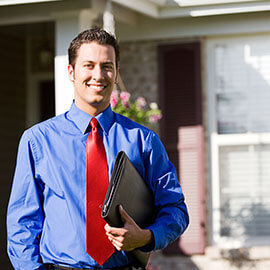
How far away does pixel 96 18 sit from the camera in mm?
5754

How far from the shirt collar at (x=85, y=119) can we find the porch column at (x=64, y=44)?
2.92m

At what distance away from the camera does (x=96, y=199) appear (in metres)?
2.21

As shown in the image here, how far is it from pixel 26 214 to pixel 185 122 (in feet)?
14.2

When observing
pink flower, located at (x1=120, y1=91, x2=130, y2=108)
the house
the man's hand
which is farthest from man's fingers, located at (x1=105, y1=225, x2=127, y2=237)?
the house

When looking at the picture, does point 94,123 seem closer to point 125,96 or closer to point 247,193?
point 125,96

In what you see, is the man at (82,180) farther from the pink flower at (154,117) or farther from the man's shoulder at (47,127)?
the pink flower at (154,117)

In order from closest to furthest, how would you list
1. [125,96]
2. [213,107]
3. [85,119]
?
[85,119] → [125,96] → [213,107]

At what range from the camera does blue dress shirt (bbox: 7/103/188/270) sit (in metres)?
2.18

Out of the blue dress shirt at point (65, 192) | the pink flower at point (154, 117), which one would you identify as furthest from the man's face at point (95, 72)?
the pink flower at point (154, 117)

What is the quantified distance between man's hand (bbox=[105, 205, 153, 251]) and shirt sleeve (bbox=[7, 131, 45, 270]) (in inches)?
12.8

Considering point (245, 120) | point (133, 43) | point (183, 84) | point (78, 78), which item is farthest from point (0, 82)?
point (78, 78)

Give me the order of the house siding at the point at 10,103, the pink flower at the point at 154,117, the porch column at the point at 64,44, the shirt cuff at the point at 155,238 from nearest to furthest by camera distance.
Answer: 1. the shirt cuff at the point at 155,238
2. the porch column at the point at 64,44
3. the pink flower at the point at 154,117
4. the house siding at the point at 10,103

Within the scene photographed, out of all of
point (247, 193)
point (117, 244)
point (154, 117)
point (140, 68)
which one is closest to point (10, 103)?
point (140, 68)

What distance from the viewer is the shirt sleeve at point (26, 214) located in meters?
2.19
